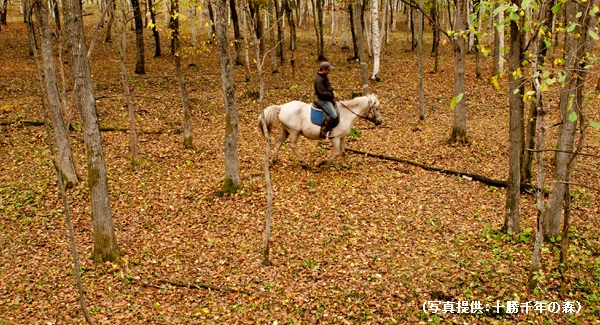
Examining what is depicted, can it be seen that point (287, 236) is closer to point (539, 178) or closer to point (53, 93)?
point (539, 178)

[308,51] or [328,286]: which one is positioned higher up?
[308,51]

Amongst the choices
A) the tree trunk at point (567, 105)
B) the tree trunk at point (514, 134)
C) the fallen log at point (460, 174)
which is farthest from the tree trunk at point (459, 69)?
the tree trunk at point (567, 105)

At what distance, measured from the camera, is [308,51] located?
3212 centimetres

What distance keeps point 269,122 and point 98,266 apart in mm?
6397

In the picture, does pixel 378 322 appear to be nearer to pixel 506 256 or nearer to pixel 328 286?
pixel 328 286

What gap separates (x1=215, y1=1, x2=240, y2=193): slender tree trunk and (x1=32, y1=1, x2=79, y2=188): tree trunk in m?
3.99

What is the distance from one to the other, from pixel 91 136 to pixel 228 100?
3693 millimetres

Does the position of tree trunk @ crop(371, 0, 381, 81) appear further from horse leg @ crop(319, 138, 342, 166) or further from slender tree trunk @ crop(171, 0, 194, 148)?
slender tree trunk @ crop(171, 0, 194, 148)

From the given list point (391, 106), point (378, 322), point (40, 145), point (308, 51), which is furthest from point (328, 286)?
point (308, 51)

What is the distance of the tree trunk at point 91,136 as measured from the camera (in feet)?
23.3

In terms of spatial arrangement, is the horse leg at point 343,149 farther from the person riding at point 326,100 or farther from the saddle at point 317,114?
the saddle at point 317,114

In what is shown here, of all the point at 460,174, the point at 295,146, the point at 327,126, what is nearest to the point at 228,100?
the point at 295,146

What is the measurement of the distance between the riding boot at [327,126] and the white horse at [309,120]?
4.9 inches

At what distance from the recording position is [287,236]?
9422 millimetres
